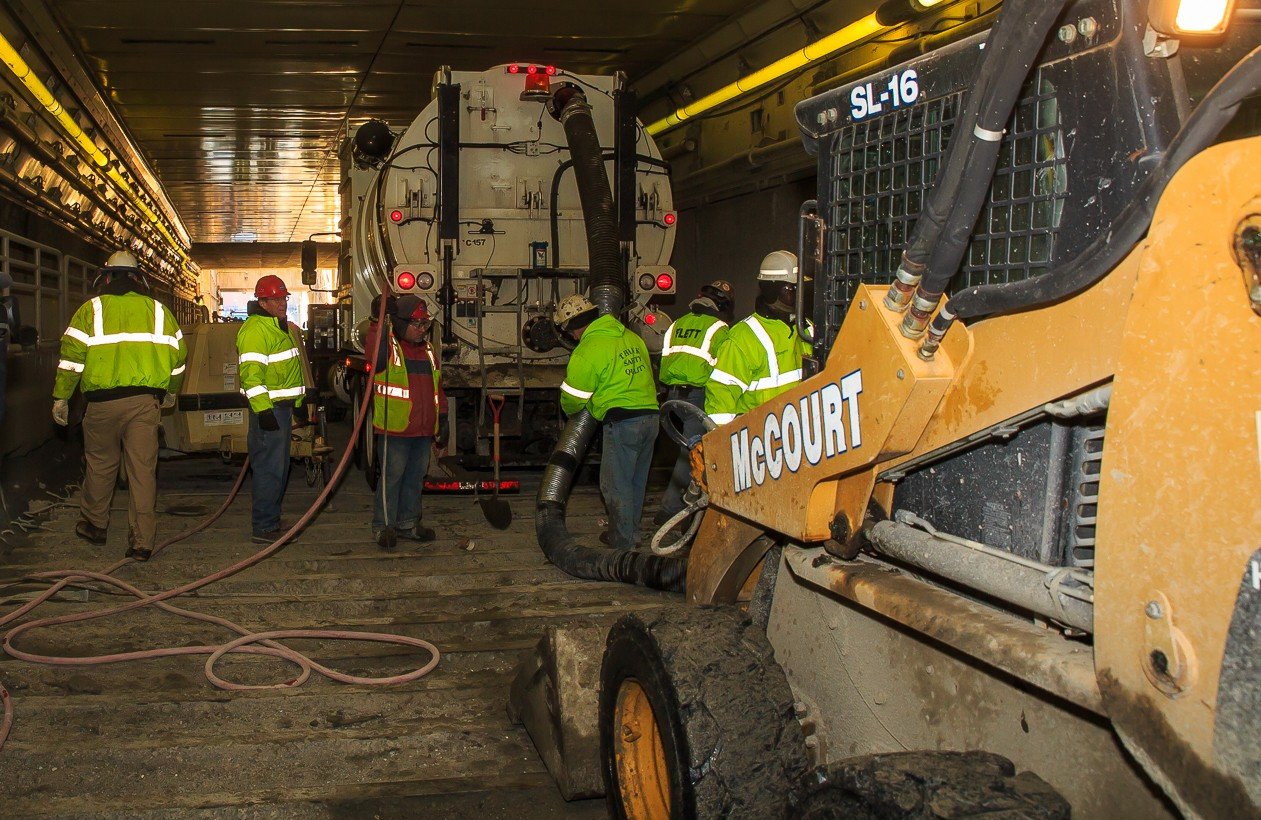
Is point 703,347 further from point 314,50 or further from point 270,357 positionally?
point 314,50

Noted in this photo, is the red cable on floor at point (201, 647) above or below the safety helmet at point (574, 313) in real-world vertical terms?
below

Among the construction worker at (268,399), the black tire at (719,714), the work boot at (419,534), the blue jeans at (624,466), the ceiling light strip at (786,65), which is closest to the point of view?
the black tire at (719,714)

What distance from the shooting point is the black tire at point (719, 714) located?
2.54 meters

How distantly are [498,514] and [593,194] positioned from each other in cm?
245

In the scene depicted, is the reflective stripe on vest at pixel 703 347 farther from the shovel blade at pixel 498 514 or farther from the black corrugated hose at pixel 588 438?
the shovel blade at pixel 498 514

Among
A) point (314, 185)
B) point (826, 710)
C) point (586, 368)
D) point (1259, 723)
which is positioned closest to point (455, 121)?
point (586, 368)

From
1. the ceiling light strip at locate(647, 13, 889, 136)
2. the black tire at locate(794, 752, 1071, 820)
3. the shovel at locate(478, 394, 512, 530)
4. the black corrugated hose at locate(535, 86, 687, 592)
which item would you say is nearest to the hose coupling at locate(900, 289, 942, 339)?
the black tire at locate(794, 752, 1071, 820)

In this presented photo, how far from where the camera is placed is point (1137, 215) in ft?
5.24

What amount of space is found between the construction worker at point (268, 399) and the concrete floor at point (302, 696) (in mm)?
261

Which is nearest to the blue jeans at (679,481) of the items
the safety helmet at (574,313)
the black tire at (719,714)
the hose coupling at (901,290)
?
the safety helmet at (574,313)

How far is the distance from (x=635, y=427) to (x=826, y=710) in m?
4.11

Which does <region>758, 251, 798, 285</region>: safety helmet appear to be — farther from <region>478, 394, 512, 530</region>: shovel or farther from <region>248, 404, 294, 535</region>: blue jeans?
→ <region>248, 404, 294, 535</region>: blue jeans

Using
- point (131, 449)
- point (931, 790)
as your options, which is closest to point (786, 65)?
point (131, 449)

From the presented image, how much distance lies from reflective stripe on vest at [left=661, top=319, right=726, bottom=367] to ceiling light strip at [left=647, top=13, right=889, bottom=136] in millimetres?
3069
